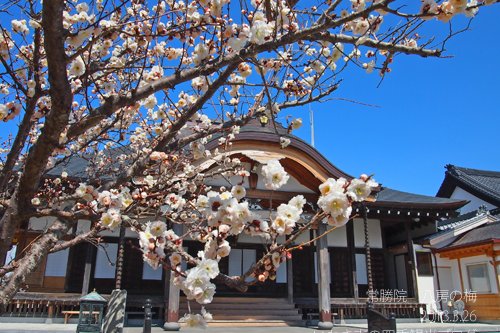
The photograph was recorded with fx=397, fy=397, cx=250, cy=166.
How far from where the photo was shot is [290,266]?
42.3 feet

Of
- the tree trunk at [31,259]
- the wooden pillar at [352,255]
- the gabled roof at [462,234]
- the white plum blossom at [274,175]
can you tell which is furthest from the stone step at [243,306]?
the white plum blossom at [274,175]

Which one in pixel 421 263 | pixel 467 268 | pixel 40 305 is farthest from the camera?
pixel 467 268

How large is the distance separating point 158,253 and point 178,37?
206cm

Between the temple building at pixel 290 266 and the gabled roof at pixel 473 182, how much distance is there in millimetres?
7437

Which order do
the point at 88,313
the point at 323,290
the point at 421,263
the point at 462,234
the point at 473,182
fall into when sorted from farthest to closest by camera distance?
1. the point at 473,182
2. the point at 462,234
3. the point at 421,263
4. the point at 323,290
5. the point at 88,313

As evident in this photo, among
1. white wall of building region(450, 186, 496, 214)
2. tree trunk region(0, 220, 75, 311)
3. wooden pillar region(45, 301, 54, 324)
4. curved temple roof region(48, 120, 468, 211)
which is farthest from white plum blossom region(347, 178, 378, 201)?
white wall of building region(450, 186, 496, 214)

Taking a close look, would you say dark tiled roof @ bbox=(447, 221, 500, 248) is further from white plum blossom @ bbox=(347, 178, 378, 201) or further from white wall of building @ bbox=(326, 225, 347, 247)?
white plum blossom @ bbox=(347, 178, 378, 201)

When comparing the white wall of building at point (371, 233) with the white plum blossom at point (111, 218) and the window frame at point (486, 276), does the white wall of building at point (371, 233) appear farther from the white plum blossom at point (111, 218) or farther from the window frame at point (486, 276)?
the white plum blossom at point (111, 218)

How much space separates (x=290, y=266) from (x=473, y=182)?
14190mm

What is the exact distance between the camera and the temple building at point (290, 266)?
1130 centimetres

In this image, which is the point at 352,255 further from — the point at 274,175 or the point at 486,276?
the point at 274,175

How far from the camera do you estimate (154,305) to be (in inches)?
436

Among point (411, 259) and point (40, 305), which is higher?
point (411, 259)

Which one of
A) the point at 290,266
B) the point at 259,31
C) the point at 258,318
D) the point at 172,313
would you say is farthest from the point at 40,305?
the point at 259,31
